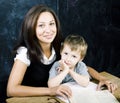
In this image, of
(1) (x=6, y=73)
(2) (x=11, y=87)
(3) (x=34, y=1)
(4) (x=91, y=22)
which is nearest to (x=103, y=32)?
(4) (x=91, y=22)

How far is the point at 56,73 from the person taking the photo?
6.11ft

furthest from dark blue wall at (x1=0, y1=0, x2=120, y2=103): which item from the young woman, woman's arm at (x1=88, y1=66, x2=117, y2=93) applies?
woman's arm at (x1=88, y1=66, x2=117, y2=93)

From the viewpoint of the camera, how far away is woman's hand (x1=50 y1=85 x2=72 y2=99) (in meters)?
1.65

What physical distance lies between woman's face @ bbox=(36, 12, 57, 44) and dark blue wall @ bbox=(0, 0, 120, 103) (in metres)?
0.96

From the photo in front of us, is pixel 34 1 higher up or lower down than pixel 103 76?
higher up

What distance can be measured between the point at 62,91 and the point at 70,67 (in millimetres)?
239

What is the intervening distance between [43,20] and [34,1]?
1.03m

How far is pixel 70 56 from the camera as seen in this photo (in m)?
1.85

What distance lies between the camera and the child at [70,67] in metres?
1.80

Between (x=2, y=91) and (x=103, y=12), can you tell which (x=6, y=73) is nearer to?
(x=2, y=91)

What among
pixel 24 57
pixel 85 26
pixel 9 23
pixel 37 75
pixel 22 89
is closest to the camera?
pixel 22 89

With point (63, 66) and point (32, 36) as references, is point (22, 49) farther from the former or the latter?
point (63, 66)

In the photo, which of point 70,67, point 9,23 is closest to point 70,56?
point 70,67

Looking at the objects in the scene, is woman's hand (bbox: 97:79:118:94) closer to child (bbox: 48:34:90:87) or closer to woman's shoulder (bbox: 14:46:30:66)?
child (bbox: 48:34:90:87)
